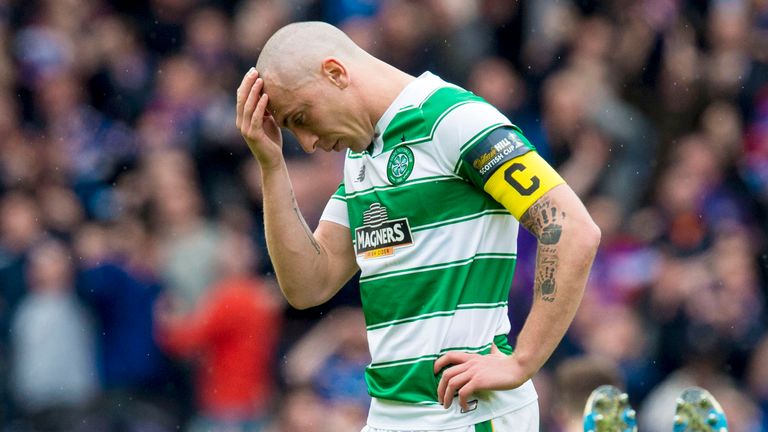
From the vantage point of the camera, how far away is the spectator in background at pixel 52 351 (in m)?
11.5

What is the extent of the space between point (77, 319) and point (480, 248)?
25.6 feet

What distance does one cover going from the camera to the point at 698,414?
195 inches

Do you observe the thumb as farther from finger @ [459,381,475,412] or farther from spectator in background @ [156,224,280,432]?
spectator in background @ [156,224,280,432]

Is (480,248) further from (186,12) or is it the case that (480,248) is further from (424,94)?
(186,12)

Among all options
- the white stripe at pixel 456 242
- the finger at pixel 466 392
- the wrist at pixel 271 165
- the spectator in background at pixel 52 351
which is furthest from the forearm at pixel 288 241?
the spectator in background at pixel 52 351

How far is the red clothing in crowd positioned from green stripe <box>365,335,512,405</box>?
252 inches

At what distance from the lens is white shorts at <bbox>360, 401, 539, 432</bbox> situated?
431 centimetres

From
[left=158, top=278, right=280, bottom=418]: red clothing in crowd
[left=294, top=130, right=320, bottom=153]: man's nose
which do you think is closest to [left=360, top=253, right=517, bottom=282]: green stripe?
[left=294, top=130, right=320, bottom=153]: man's nose

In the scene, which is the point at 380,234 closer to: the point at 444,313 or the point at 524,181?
the point at 444,313

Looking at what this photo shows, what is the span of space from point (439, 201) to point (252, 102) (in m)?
0.68

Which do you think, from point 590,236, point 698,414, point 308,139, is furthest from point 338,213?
point 698,414

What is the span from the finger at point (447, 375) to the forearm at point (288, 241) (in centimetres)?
77

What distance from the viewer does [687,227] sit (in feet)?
35.6

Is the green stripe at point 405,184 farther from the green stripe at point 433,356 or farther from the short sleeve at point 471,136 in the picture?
the green stripe at point 433,356
